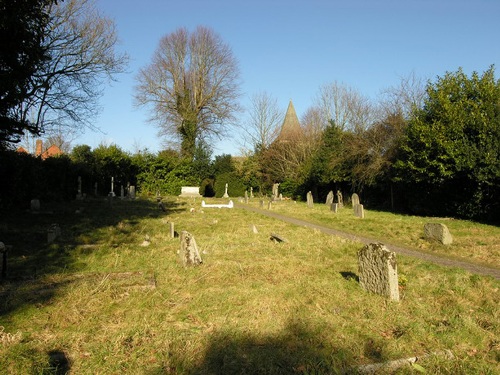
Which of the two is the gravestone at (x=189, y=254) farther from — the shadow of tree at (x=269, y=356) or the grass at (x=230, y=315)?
the shadow of tree at (x=269, y=356)

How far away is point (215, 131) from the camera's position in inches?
1624

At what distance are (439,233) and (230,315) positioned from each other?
8117 mm

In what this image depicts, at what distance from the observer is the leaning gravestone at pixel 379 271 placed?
18.3ft

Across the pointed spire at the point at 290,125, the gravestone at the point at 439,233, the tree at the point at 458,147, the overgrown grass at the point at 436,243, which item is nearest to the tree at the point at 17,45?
the overgrown grass at the point at 436,243

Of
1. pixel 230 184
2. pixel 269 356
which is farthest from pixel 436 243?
pixel 230 184

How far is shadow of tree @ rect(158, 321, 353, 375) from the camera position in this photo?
11.6 ft

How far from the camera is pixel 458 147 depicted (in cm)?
1596

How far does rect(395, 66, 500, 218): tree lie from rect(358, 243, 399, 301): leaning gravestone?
11577mm

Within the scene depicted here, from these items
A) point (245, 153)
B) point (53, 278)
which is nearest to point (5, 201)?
point (53, 278)

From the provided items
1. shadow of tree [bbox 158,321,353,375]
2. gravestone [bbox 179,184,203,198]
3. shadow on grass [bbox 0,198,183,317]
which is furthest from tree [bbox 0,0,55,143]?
gravestone [bbox 179,184,203,198]

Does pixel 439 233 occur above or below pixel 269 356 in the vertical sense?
above

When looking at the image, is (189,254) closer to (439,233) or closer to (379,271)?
(379,271)

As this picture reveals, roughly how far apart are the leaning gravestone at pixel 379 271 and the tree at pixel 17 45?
9345 millimetres

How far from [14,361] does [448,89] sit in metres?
18.9
